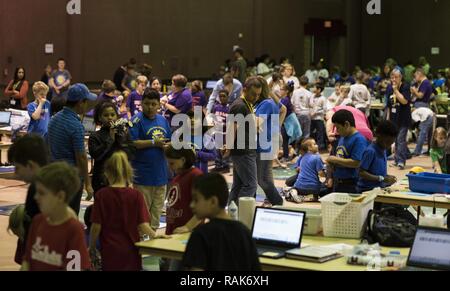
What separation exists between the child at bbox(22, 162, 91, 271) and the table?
0.96m

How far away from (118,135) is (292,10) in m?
22.0

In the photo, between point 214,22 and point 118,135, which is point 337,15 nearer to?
point 214,22

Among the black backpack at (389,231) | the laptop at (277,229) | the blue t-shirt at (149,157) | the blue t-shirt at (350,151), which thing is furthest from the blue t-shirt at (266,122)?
the laptop at (277,229)

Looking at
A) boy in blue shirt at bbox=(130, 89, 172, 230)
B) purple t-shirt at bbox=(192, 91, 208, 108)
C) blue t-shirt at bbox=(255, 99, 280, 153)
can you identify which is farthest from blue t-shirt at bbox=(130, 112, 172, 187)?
purple t-shirt at bbox=(192, 91, 208, 108)

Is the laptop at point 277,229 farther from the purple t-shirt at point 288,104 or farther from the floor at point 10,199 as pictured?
the purple t-shirt at point 288,104

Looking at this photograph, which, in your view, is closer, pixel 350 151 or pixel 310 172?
pixel 350 151

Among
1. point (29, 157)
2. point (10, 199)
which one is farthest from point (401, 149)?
point (29, 157)

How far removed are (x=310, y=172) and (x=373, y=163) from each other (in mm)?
3994

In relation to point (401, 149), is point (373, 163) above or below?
above

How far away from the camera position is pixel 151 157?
834cm

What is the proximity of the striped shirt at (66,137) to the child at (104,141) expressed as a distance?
1.31ft

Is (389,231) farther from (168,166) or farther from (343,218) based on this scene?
(168,166)
